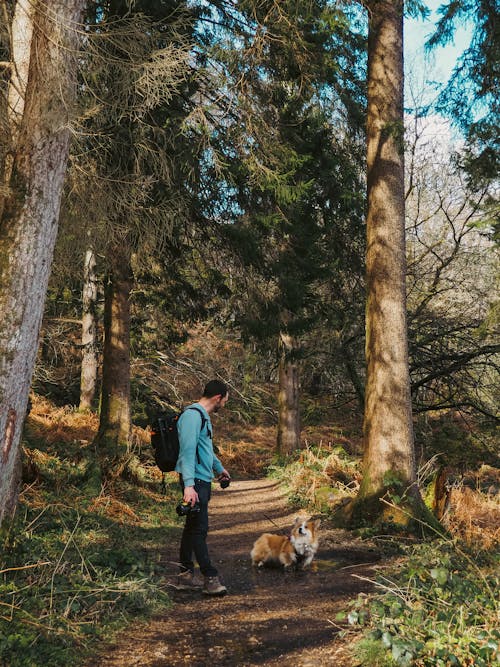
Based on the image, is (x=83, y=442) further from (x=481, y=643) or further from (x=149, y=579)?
(x=481, y=643)

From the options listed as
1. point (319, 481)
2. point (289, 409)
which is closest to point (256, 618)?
point (319, 481)

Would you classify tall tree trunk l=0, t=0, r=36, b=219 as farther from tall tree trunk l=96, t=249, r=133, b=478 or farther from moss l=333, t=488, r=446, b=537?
moss l=333, t=488, r=446, b=537

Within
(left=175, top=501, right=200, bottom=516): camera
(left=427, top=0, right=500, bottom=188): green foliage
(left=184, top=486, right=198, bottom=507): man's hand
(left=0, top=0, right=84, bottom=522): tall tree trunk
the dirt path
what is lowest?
the dirt path

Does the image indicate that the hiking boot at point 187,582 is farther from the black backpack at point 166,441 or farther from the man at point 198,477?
the black backpack at point 166,441

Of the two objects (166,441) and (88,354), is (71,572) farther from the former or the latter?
(88,354)

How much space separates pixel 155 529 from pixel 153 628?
409 centimetres

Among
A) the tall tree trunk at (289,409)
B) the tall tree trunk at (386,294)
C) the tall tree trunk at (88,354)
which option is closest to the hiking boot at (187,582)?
the tall tree trunk at (386,294)

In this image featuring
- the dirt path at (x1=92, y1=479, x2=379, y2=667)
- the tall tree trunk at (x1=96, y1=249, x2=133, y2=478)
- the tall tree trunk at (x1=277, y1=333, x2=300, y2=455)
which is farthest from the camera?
the tall tree trunk at (x1=277, y1=333, x2=300, y2=455)

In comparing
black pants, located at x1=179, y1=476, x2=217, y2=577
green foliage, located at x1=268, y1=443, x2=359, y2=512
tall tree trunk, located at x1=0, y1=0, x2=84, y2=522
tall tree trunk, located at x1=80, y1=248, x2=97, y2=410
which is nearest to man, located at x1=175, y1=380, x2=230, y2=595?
black pants, located at x1=179, y1=476, x2=217, y2=577

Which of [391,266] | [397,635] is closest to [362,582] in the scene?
[397,635]

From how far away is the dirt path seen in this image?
13.4ft

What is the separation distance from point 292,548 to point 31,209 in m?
4.48

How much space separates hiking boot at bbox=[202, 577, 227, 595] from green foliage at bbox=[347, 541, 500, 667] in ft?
5.04

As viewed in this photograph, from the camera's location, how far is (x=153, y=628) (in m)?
4.66
